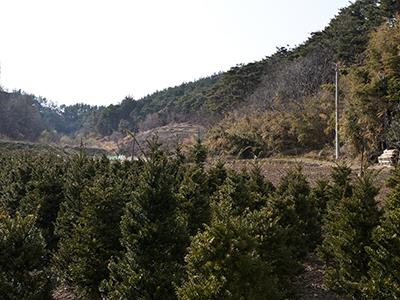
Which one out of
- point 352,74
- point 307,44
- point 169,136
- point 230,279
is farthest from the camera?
point 169,136

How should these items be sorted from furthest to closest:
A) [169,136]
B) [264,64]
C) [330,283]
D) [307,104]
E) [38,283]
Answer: [169,136] → [264,64] → [307,104] → [330,283] → [38,283]

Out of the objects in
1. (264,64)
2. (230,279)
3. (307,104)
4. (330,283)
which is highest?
(264,64)

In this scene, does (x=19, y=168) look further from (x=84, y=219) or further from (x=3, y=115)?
(x=3, y=115)

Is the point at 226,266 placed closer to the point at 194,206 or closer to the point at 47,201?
the point at 194,206

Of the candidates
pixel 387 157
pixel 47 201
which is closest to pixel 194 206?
pixel 47 201

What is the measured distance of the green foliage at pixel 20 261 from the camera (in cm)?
852

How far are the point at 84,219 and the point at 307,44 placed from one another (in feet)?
142

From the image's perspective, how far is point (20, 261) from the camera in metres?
8.65

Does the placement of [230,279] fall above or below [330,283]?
above

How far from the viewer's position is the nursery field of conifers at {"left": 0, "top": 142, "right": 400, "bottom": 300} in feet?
24.1

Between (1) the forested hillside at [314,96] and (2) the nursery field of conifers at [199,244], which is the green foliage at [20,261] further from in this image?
(1) the forested hillside at [314,96]

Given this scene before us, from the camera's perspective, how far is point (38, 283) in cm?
891

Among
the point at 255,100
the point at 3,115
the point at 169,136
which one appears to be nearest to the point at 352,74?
the point at 255,100

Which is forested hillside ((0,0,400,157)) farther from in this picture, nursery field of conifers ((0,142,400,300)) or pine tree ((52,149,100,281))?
pine tree ((52,149,100,281))
